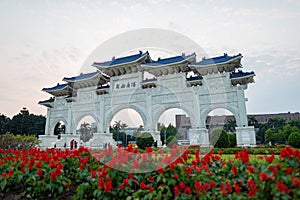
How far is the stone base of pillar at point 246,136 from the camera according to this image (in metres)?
15.5

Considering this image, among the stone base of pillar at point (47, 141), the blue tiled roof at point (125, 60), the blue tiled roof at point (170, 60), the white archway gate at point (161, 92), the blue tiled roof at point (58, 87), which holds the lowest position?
the stone base of pillar at point (47, 141)

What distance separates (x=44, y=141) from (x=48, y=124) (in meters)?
1.94

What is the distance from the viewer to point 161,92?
59.9ft

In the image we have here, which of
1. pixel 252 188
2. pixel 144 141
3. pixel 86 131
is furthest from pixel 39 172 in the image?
pixel 86 131

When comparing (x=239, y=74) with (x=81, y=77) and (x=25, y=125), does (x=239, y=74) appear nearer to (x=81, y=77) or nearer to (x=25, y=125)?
(x=81, y=77)

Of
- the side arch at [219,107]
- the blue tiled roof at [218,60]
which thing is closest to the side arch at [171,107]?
the side arch at [219,107]

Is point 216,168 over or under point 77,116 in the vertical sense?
under

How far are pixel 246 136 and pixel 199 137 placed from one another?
3268 millimetres

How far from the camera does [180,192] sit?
286 centimetres

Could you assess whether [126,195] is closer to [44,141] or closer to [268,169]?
[268,169]

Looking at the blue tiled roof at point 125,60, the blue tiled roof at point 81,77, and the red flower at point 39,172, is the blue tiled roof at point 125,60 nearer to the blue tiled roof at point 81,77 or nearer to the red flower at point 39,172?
the blue tiled roof at point 81,77

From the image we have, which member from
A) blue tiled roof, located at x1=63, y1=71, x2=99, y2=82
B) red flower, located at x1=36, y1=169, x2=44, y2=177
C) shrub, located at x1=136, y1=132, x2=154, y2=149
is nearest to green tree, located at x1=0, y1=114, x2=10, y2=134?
blue tiled roof, located at x1=63, y1=71, x2=99, y2=82

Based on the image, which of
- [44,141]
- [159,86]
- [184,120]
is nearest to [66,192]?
[159,86]

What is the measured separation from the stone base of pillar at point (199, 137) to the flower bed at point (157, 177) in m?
12.5
